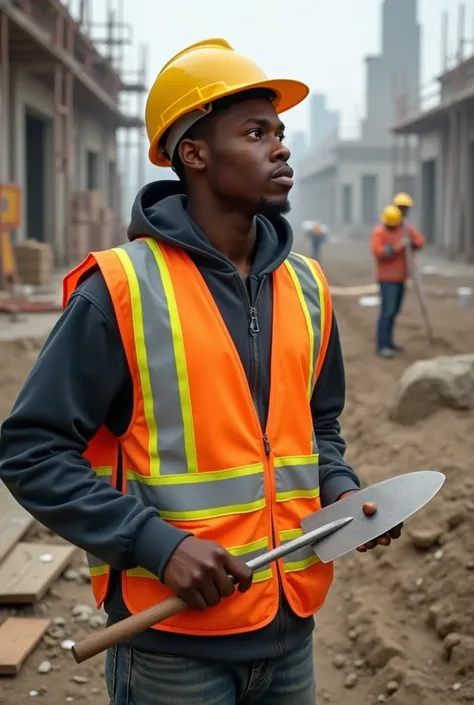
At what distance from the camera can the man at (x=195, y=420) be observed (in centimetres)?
167

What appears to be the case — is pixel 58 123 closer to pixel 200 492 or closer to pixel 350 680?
pixel 350 680

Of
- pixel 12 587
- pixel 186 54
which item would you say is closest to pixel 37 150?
pixel 12 587

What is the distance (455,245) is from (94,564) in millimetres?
24733

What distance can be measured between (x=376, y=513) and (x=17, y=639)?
238 cm

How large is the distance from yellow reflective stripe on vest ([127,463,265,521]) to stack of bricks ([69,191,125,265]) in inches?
758

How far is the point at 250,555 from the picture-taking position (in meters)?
1.77

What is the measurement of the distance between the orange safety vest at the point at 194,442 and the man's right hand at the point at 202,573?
10 centimetres

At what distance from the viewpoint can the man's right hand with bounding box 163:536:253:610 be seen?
1.59 metres

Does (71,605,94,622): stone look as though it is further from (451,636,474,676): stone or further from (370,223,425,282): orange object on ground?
(370,223,425,282): orange object on ground

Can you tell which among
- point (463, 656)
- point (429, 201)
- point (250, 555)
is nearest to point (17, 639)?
point (463, 656)

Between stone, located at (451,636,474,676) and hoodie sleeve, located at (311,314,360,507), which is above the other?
hoodie sleeve, located at (311,314,360,507)

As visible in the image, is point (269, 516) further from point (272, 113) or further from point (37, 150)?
point (37, 150)

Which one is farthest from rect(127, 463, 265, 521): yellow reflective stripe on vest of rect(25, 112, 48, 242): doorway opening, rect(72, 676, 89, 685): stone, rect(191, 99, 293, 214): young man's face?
rect(25, 112, 48, 242): doorway opening

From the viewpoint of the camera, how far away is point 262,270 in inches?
75.5
